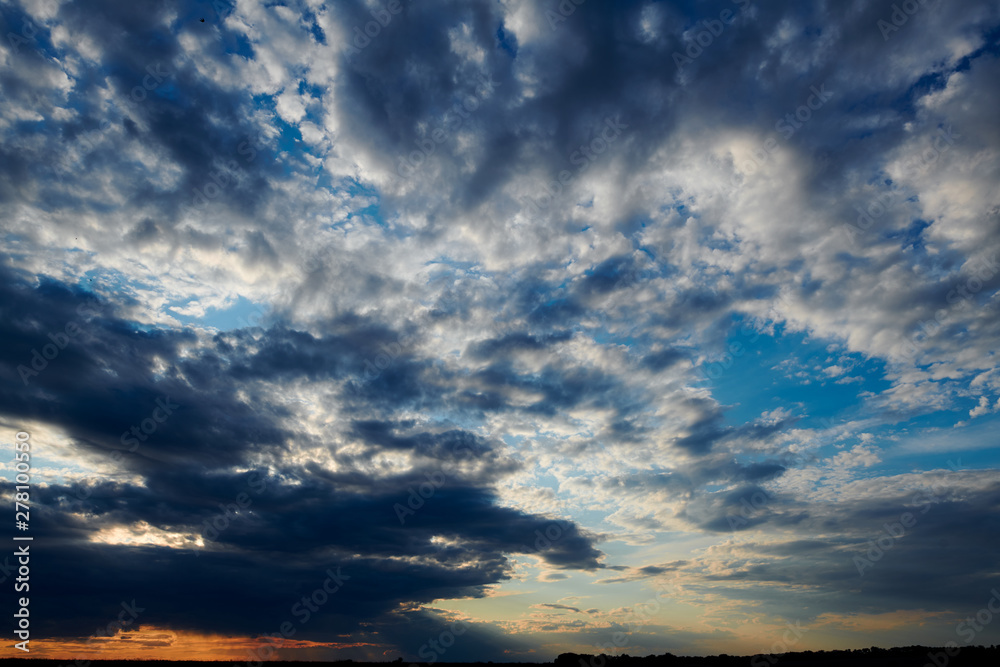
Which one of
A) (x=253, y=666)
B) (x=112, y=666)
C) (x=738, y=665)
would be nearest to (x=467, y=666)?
(x=738, y=665)

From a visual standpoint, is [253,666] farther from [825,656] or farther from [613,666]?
[825,656]

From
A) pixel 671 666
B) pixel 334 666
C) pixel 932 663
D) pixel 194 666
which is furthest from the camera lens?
pixel 194 666

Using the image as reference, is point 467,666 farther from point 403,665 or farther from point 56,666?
point 56,666

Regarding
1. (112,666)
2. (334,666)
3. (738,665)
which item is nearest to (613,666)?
(738,665)

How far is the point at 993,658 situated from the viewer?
54688 mm

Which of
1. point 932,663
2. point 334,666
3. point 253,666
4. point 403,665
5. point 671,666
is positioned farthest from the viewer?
point 253,666

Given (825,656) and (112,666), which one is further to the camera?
(112,666)

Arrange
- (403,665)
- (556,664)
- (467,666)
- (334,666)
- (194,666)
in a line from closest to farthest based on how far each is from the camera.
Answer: (556,664), (467,666), (403,665), (334,666), (194,666)

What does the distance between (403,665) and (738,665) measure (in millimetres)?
58334

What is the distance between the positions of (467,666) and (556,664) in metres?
21.3

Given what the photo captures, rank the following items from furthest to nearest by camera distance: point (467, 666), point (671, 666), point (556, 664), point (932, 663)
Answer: point (467, 666) → point (556, 664) → point (671, 666) → point (932, 663)

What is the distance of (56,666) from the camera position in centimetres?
8281

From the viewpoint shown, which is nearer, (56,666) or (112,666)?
(56,666)

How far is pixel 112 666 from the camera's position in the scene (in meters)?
104
